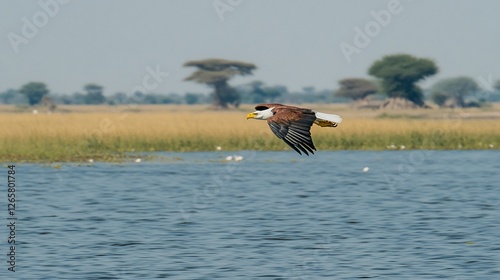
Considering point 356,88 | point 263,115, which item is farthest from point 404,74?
point 263,115

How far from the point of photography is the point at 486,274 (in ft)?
51.2

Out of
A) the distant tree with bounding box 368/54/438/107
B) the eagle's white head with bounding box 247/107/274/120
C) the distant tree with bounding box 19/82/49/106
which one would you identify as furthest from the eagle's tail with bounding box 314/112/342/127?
the distant tree with bounding box 19/82/49/106

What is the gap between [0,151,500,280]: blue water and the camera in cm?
1636

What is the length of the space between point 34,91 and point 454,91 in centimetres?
5324

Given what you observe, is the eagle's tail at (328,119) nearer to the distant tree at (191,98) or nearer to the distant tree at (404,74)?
the distant tree at (404,74)

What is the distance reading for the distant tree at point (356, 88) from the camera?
116 m

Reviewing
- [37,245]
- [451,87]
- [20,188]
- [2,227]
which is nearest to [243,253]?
[37,245]

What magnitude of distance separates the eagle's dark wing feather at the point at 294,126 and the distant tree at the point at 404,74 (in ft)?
287

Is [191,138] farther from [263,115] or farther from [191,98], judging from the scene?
[191,98]

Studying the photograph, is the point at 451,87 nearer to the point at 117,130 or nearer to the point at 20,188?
the point at 117,130

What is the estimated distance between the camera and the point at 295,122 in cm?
1431

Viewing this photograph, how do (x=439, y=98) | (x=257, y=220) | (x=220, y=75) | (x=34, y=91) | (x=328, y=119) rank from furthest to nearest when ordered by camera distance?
(x=34, y=91), (x=439, y=98), (x=220, y=75), (x=257, y=220), (x=328, y=119)

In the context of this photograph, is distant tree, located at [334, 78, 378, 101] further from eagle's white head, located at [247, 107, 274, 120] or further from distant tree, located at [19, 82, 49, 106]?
eagle's white head, located at [247, 107, 274, 120]

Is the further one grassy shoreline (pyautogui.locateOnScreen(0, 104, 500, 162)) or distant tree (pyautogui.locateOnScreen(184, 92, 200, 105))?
distant tree (pyautogui.locateOnScreen(184, 92, 200, 105))
